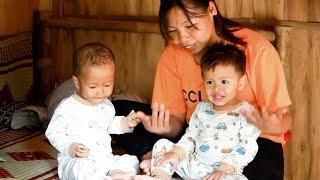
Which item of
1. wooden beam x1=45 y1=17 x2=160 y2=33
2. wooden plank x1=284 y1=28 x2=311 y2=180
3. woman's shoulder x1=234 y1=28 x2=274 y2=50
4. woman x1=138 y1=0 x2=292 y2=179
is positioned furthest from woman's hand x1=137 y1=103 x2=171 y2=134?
wooden beam x1=45 y1=17 x2=160 y2=33

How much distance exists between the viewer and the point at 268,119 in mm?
1480

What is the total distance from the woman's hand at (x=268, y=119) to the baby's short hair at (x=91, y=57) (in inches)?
17.2

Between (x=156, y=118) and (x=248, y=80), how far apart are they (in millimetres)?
307

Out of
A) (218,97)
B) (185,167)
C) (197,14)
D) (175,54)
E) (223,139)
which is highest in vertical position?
(197,14)

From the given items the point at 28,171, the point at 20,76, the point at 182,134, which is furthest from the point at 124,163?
the point at 20,76

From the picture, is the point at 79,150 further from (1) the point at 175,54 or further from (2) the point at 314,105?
(2) the point at 314,105

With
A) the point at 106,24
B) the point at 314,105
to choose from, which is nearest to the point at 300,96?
the point at 314,105

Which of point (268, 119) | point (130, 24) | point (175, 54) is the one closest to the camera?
point (268, 119)

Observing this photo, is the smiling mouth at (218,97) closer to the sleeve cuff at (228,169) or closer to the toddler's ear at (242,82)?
the toddler's ear at (242,82)

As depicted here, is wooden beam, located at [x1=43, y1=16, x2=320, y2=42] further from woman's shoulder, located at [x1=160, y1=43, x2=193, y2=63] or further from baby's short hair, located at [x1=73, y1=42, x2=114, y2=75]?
baby's short hair, located at [x1=73, y1=42, x2=114, y2=75]

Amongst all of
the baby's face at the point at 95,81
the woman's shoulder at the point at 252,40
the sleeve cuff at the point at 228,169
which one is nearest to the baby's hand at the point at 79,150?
the baby's face at the point at 95,81

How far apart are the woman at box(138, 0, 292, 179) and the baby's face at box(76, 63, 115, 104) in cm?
15

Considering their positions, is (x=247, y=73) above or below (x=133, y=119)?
above

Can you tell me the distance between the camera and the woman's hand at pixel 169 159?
5.25 ft
